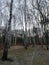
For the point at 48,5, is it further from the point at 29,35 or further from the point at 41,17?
the point at 29,35

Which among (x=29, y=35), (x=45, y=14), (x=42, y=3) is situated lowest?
(x=29, y=35)

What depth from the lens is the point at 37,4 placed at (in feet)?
67.8

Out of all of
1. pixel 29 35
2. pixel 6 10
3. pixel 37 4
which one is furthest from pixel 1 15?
pixel 29 35

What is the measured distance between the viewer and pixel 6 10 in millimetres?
14500

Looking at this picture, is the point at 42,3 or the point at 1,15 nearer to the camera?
the point at 1,15

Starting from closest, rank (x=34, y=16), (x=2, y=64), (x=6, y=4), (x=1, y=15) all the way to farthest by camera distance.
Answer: (x=2, y=64) < (x=6, y=4) < (x=1, y=15) < (x=34, y=16)

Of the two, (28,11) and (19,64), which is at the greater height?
(28,11)

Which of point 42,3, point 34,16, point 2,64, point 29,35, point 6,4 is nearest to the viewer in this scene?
point 2,64

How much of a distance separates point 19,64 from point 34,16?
37.7ft

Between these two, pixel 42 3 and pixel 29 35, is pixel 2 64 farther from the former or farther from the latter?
pixel 29 35

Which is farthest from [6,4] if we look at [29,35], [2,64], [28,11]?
[29,35]

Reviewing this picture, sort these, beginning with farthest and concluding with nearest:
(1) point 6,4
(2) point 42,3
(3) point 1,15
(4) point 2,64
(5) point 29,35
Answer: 1. (5) point 29,35
2. (2) point 42,3
3. (3) point 1,15
4. (1) point 6,4
5. (4) point 2,64

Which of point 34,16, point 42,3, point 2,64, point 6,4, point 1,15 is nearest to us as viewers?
point 2,64

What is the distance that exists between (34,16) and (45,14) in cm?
171
